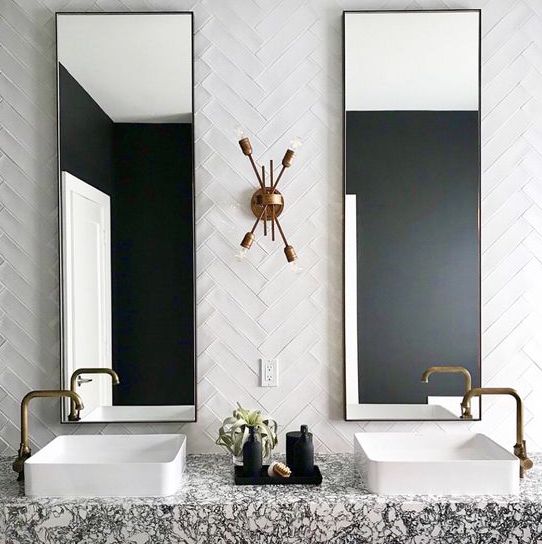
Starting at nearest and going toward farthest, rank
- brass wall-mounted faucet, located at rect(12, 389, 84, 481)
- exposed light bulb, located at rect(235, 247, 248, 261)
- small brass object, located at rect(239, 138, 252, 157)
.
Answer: brass wall-mounted faucet, located at rect(12, 389, 84, 481)
small brass object, located at rect(239, 138, 252, 157)
exposed light bulb, located at rect(235, 247, 248, 261)

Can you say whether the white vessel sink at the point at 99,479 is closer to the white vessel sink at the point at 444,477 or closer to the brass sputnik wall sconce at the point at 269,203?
the white vessel sink at the point at 444,477

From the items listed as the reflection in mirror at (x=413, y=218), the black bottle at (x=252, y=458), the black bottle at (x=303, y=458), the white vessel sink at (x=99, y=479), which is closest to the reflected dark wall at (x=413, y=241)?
the reflection in mirror at (x=413, y=218)

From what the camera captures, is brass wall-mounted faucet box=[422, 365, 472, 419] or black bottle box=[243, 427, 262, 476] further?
brass wall-mounted faucet box=[422, 365, 472, 419]

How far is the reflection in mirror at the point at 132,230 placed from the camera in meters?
2.32

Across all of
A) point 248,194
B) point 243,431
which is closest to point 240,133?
point 248,194

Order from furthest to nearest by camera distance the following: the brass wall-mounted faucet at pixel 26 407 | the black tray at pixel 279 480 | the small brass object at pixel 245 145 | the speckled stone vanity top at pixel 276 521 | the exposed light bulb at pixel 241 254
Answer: the exposed light bulb at pixel 241 254 < the small brass object at pixel 245 145 < the brass wall-mounted faucet at pixel 26 407 < the black tray at pixel 279 480 < the speckled stone vanity top at pixel 276 521

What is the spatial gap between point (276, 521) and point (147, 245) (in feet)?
3.43

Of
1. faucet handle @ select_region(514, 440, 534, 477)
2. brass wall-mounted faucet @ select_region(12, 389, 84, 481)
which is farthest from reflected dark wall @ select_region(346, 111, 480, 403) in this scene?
→ brass wall-mounted faucet @ select_region(12, 389, 84, 481)

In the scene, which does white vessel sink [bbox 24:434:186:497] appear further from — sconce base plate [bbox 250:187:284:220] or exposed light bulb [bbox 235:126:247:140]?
exposed light bulb [bbox 235:126:247:140]

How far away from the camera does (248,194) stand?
2.34 metres

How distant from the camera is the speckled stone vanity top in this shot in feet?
5.87

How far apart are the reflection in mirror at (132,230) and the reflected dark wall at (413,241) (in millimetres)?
620

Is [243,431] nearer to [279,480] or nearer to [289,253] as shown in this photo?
[279,480]

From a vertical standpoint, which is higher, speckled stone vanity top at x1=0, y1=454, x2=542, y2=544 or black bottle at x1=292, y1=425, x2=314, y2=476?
black bottle at x1=292, y1=425, x2=314, y2=476
